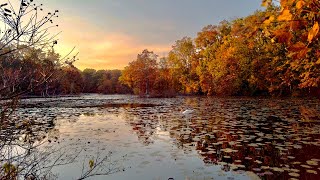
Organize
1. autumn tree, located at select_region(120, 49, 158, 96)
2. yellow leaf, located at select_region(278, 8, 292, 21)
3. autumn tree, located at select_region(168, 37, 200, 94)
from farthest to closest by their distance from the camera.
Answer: autumn tree, located at select_region(120, 49, 158, 96), autumn tree, located at select_region(168, 37, 200, 94), yellow leaf, located at select_region(278, 8, 292, 21)

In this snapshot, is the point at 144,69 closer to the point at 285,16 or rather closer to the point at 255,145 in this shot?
the point at 255,145

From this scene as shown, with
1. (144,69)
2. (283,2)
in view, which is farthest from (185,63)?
(283,2)

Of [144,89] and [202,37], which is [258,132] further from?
[144,89]

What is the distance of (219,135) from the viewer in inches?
368

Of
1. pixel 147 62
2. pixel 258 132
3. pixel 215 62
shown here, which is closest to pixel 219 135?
pixel 258 132

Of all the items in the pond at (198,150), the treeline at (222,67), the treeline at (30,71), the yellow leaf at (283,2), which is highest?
the treeline at (222,67)

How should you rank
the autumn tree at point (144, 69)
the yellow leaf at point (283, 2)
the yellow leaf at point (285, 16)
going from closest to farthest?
the yellow leaf at point (285, 16)
the yellow leaf at point (283, 2)
the autumn tree at point (144, 69)

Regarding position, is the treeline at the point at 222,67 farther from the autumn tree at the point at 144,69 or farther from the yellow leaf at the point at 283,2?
the yellow leaf at the point at 283,2

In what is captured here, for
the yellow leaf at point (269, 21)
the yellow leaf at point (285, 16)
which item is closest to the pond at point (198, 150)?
the yellow leaf at point (269, 21)

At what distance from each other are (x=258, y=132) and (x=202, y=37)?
130ft

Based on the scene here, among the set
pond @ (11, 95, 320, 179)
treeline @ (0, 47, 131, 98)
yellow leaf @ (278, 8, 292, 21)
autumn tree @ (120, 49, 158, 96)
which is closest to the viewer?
yellow leaf @ (278, 8, 292, 21)

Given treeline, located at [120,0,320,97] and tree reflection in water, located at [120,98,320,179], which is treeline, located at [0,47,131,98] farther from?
treeline, located at [120,0,320,97]

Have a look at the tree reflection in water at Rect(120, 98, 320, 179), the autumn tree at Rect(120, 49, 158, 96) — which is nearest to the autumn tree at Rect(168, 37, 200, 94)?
the autumn tree at Rect(120, 49, 158, 96)

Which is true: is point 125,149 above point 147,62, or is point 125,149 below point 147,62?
below
